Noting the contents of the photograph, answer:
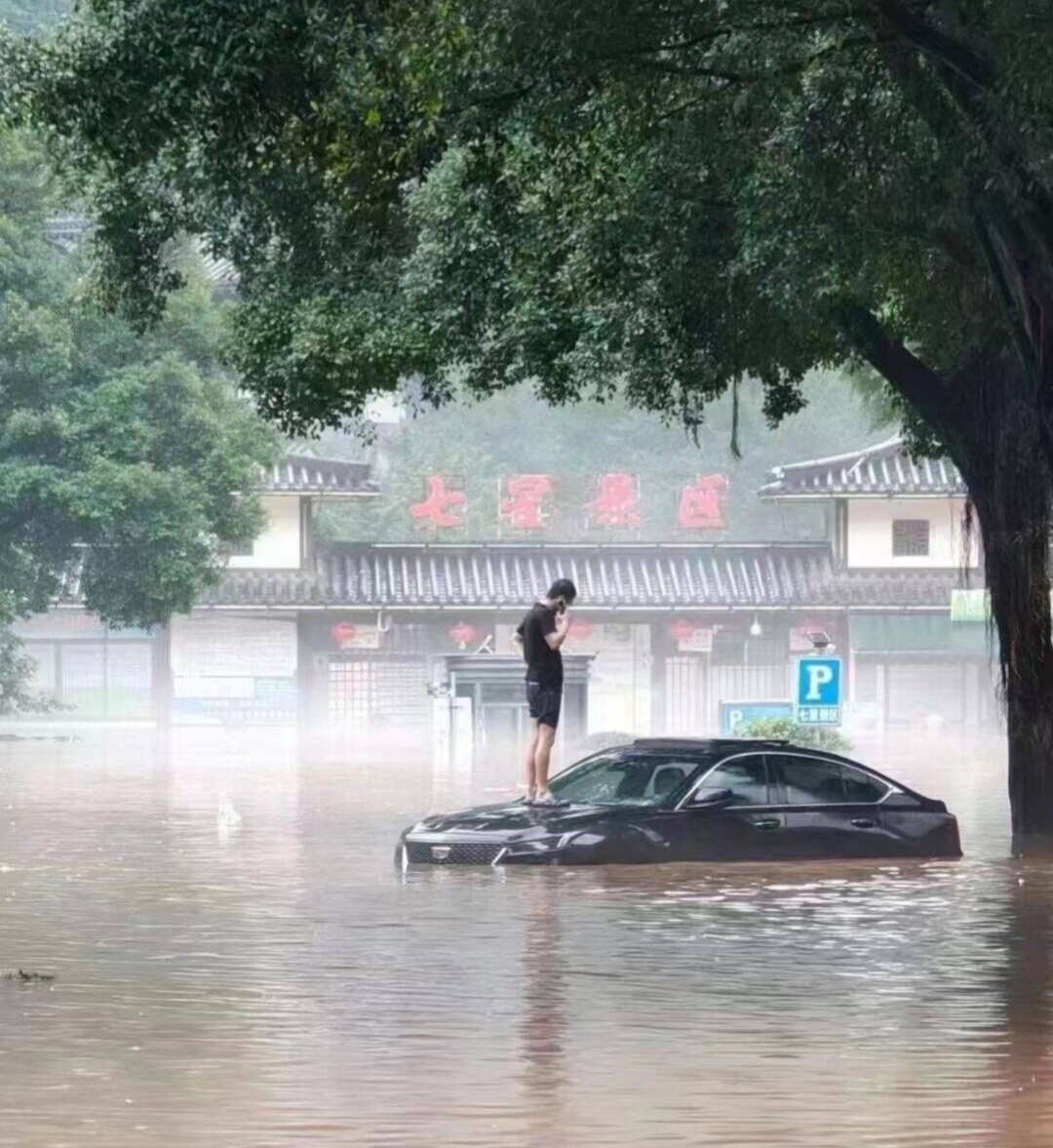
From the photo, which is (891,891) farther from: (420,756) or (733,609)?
(733,609)

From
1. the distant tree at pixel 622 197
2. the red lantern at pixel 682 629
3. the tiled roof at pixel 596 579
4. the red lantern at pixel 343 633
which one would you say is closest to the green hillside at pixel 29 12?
the tiled roof at pixel 596 579

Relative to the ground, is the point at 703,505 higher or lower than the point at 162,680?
higher

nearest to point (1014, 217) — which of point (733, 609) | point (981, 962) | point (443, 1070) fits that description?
point (981, 962)

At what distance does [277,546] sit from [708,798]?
45.4 metres

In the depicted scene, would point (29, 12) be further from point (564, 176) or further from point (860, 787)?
point (564, 176)

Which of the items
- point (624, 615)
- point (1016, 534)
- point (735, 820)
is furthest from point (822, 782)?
point (624, 615)

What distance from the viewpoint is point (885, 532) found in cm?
6756

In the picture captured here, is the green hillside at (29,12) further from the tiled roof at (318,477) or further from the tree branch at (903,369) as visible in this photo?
the tree branch at (903,369)

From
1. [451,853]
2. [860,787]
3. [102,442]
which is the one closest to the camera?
[451,853]

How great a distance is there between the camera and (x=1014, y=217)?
18.1 m

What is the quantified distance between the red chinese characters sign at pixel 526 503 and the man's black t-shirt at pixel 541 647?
46.0m

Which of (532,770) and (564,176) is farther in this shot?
(532,770)

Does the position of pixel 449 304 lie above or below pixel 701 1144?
above

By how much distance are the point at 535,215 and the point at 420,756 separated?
93.6ft
